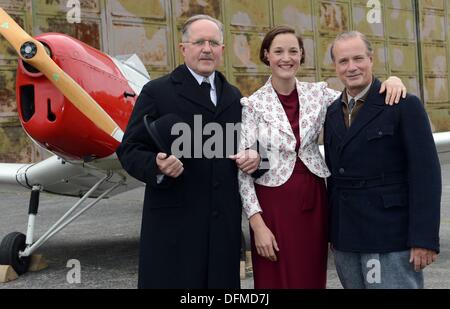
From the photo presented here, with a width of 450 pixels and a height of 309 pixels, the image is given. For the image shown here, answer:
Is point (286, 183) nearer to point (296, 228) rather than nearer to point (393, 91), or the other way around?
point (296, 228)

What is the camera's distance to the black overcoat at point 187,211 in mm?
2195

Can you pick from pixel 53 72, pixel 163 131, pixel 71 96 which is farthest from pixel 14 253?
pixel 163 131

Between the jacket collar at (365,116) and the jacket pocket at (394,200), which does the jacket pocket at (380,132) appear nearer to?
the jacket collar at (365,116)

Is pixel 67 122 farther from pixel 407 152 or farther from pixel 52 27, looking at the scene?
pixel 52 27

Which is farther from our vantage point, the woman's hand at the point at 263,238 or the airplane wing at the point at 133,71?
the airplane wing at the point at 133,71

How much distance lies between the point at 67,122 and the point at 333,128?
245 cm

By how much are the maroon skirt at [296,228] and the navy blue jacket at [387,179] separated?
10cm

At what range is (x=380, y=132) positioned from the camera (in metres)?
2.11

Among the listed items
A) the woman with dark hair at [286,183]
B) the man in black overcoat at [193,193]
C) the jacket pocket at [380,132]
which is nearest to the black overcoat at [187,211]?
the man in black overcoat at [193,193]

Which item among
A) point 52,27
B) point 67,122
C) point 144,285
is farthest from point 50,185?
point 52,27

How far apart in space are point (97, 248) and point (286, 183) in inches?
170

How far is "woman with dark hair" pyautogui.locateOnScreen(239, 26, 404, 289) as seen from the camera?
2258mm

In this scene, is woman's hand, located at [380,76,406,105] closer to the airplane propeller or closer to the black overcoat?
the black overcoat

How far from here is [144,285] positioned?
7.34ft
